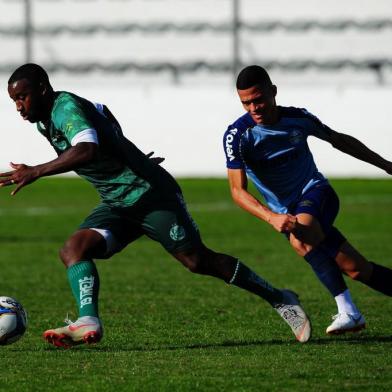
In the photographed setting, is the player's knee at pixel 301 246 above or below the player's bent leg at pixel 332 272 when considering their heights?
above

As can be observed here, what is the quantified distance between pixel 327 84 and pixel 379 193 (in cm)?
324

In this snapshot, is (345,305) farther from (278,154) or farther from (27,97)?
(27,97)

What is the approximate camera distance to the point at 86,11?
26312mm

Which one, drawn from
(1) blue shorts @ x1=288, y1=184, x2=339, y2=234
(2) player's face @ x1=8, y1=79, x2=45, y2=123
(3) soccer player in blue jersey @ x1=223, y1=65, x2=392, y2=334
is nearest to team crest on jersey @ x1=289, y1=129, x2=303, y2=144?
(3) soccer player in blue jersey @ x1=223, y1=65, x2=392, y2=334

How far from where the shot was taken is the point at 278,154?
7.85 metres

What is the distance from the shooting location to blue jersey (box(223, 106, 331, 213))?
773 cm

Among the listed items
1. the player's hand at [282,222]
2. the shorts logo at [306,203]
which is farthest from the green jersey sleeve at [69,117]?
the shorts logo at [306,203]

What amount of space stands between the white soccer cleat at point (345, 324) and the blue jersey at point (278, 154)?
0.82 m

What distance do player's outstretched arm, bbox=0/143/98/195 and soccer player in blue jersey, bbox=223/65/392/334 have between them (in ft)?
3.87

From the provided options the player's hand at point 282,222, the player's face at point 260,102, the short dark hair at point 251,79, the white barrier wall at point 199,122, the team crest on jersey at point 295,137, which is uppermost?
the short dark hair at point 251,79

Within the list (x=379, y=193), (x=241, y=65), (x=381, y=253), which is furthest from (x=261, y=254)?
(x=241, y=65)

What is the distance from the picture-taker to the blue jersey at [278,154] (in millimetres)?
7734

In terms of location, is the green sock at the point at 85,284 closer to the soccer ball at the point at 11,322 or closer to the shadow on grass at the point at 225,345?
the shadow on grass at the point at 225,345

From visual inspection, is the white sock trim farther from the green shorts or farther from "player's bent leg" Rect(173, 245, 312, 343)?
the green shorts
